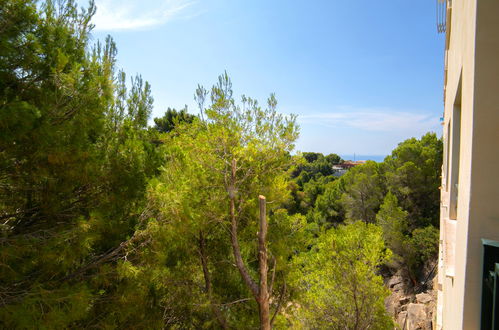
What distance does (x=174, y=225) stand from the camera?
4.11m

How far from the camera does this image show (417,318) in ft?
33.3

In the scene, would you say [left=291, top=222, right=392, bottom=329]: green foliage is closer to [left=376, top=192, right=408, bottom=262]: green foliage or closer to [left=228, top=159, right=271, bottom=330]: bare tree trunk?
[left=228, top=159, right=271, bottom=330]: bare tree trunk

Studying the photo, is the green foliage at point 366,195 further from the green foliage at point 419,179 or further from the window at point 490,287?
the window at point 490,287

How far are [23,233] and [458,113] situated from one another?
15.6 ft

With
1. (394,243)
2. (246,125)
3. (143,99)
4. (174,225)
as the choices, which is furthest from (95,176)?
(394,243)

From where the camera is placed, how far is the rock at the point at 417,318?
9820 millimetres

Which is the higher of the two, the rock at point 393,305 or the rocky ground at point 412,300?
the rocky ground at point 412,300

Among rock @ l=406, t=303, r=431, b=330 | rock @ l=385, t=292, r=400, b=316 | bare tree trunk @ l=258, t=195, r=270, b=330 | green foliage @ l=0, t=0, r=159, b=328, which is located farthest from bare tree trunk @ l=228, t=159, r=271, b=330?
rock @ l=385, t=292, r=400, b=316

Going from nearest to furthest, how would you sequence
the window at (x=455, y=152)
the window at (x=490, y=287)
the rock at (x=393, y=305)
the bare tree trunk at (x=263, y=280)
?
the window at (x=490, y=287) < the window at (x=455, y=152) < the bare tree trunk at (x=263, y=280) < the rock at (x=393, y=305)

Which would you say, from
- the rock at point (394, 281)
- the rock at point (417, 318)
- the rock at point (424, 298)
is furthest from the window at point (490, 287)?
the rock at point (394, 281)

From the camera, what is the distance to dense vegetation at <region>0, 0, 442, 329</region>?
9.69 feet

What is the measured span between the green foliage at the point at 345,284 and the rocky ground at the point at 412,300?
4189mm

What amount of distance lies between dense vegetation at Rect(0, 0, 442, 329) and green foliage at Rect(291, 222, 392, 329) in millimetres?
31

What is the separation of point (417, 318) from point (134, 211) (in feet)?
34.7
